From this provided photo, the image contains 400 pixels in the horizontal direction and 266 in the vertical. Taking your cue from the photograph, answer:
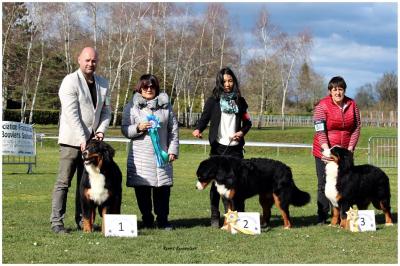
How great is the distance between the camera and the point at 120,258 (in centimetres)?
550

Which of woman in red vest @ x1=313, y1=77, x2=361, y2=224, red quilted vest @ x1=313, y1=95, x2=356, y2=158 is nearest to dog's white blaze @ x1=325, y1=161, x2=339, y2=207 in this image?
woman in red vest @ x1=313, y1=77, x2=361, y2=224

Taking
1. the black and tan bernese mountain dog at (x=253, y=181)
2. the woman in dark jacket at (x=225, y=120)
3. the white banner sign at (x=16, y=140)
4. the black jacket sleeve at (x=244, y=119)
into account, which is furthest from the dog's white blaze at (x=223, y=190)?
the white banner sign at (x=16, y=140)

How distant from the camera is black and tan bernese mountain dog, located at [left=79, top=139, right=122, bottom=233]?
6.58 metres

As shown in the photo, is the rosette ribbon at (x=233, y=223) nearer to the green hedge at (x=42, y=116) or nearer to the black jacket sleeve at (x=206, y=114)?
the black jacket sleeve at (x=206, y=114)

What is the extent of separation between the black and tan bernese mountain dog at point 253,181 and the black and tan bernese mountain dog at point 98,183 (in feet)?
3.49

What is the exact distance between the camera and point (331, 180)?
7.49 metres

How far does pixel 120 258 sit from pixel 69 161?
5.66 ft

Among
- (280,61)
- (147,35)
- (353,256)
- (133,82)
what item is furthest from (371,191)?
(280,61)

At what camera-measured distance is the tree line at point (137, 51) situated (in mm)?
39469

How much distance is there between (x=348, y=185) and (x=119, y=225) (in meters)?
2.83

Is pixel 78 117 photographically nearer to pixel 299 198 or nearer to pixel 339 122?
pixel 299 198

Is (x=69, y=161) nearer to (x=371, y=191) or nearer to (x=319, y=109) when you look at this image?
(x=319, y=109)

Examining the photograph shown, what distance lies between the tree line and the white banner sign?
2121cm

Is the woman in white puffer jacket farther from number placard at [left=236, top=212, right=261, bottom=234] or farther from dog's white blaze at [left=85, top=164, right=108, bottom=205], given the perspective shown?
number placard at [left=236, top=212, right=261, bottom=234]
